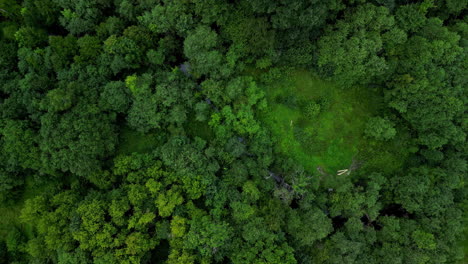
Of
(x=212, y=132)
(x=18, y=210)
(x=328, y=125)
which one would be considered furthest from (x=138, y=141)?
(x=328, y=125)

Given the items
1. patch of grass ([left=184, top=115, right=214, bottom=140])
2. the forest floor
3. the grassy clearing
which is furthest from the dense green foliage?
the forest floor

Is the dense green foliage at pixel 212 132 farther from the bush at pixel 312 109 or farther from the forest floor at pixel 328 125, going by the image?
the forest floor at pixel 328 125

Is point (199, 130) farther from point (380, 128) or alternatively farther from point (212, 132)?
point (380, 128)

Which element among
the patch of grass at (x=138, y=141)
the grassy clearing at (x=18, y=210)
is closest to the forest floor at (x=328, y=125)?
the patch of grass at (x=138, y=141)

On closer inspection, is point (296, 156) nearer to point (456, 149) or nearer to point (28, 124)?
point (456, 149)

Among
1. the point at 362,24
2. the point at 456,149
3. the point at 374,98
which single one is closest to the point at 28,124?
the point at 362,24

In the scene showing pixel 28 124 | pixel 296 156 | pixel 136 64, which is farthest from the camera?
pixel 296 156
